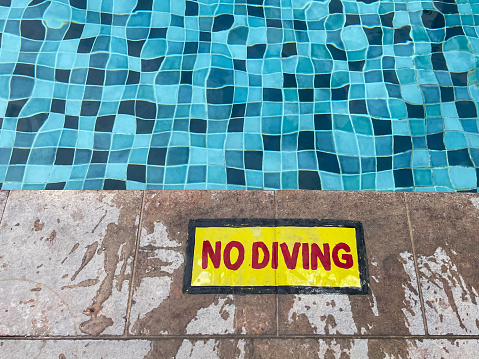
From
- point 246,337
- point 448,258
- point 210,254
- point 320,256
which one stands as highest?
point 448,258

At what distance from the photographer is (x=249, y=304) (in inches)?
110

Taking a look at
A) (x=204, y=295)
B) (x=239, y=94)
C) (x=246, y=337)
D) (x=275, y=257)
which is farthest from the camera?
(x=239, y=94)

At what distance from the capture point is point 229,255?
2947 millimetres

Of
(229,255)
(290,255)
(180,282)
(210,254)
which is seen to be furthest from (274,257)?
(180,282)

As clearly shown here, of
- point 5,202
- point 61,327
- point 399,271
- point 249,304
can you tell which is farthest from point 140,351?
point 399,271

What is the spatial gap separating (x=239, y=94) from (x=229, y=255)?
1802 mm

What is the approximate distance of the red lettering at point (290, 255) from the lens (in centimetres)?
292

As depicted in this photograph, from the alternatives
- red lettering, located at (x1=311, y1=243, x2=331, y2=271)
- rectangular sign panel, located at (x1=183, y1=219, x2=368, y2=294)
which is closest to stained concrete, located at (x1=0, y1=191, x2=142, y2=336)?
rectangular sign panel, located at (x1=183, y1=219, x2=368, y2=294)

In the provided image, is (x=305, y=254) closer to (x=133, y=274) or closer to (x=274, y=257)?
(x=274, y=257)

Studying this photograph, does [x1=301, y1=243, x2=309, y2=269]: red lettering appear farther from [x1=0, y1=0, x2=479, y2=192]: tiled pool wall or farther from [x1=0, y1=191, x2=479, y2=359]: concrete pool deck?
[x1=0, y1=0, x2=479, y2=192]: tiled pool wall

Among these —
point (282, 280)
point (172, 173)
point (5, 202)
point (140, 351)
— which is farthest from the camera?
point (172, 173)

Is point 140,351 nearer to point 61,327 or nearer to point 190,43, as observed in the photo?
point 61,327

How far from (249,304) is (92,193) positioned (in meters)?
1.71

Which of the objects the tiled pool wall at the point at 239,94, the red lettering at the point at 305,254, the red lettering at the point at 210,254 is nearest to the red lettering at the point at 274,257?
the red lettering at the point at 305,254
